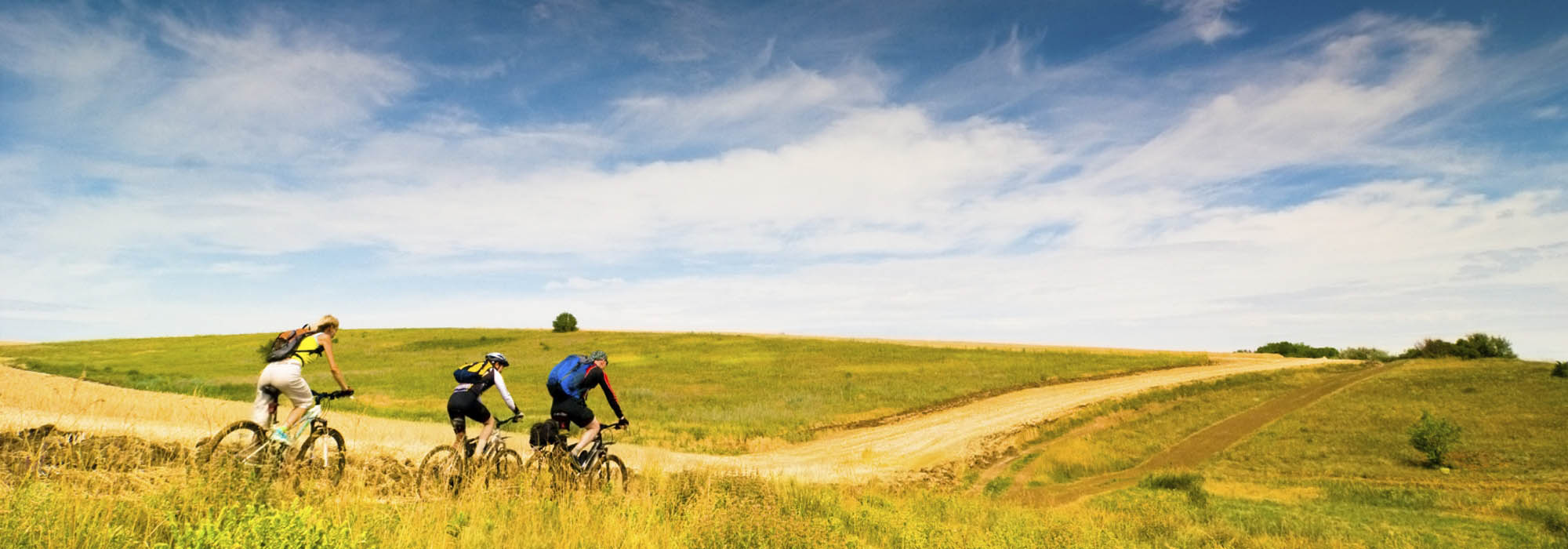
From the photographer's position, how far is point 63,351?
69.8 metres

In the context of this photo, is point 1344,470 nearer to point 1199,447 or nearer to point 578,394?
point 1199,447

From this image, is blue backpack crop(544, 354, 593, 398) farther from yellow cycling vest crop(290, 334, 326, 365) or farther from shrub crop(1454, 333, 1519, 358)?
shrub crop(1454, 333, 1519, 358)

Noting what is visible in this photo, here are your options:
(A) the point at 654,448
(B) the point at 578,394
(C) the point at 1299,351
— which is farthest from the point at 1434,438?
(C) the point at 1299,351

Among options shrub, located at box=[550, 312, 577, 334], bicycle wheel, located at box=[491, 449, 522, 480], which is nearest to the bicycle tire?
bicycle wheel, located at box=[491, 449, 522, 480]

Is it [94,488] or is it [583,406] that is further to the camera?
[583,406]

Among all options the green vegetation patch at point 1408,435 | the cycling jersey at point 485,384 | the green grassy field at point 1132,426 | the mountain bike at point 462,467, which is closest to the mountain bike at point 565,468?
the mountain bike at point 462,467

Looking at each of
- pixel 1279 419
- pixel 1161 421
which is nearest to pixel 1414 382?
pixel 1279 419

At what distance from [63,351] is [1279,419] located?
101855 millimetres

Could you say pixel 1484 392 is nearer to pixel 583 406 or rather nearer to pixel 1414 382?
pixel 1414 382

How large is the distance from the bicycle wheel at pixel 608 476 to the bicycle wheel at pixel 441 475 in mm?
1856

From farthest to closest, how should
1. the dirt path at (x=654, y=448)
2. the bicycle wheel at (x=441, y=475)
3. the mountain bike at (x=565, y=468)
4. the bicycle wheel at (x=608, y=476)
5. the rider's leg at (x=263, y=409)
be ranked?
the dirt path at (x=654, y=448)
the bicycle wheel at (x=608, y=476)
the mountain bike at (x=565, y=468)
the rider's leg at (x=263, y=409)
the bicycle wheel at (x=441, y=475)

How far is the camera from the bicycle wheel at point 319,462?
873 cm

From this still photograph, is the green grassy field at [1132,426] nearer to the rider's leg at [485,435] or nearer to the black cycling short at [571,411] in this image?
the black cycling short at [571,411]

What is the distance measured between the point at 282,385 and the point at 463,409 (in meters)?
2.27
